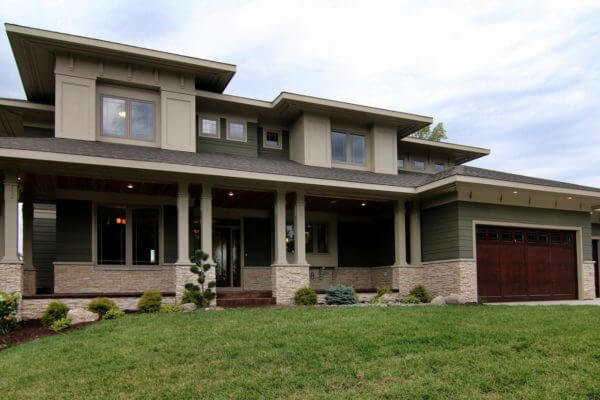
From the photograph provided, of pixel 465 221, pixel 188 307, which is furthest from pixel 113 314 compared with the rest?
pixel 465 221

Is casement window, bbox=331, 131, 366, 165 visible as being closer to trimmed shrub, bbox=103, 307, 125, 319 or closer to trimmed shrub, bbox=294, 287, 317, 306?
trimmed shrub, bbox=294, 287, 317, 306

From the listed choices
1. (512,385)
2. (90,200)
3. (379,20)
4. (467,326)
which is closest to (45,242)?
(90,200)

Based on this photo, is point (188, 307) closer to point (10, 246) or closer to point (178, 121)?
point (10, 246)

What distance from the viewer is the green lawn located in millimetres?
5918

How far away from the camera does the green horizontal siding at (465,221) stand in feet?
49.0

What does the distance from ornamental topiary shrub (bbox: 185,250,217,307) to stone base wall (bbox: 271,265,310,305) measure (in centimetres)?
206

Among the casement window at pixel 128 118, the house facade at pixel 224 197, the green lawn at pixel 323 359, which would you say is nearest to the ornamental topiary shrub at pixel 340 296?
the house facade at pixel 224 197

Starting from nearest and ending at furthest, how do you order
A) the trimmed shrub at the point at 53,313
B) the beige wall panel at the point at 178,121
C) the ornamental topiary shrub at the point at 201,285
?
the trimmed shrub at the point at 53,313, the ornamental topiary shrub at the point at 201,285, the beige wall panel at the point at 178,121

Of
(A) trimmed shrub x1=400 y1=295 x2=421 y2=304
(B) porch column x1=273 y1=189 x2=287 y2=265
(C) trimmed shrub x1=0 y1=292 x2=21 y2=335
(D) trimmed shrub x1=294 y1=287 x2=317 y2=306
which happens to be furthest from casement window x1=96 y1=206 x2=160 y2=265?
(A) trimmed shrub x1=400 y1=295 x2=421 y2=304

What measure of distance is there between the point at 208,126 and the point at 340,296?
6987 millimetres

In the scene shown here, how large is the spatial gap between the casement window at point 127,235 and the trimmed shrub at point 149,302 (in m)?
2.77

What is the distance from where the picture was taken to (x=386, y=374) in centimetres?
629

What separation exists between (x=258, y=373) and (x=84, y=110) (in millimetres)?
10522

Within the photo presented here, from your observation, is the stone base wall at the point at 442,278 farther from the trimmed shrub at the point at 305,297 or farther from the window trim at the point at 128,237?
the window trim at the point at 128,237
